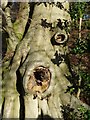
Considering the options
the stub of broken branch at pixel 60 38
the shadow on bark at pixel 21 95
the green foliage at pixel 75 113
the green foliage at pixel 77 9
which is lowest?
the green foliage at pixel 75 113

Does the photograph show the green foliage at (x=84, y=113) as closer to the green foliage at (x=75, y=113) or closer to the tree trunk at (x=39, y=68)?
the green foliage at (x=75, y=113)

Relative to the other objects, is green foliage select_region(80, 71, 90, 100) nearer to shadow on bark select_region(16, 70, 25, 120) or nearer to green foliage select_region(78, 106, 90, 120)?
green foliage select_region(78, 106, 90, 120)

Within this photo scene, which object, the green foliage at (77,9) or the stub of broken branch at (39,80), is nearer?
the stub of broken branch at (39,80)

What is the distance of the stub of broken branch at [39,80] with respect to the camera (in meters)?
6.58

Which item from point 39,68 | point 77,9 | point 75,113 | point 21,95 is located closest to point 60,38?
point 77,9

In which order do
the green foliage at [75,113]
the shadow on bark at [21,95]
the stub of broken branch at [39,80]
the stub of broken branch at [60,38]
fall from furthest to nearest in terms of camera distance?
the stub of broken branch at [60,38] → the shadow on bark at [21,95] → the green foliage at [75,113] → the stub of broken branch at [39,80]

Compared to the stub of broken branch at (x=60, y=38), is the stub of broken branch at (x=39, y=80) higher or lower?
lower

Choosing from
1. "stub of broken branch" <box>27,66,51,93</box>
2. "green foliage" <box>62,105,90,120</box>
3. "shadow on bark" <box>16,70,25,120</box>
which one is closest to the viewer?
"stub of broken branch" <box>27,66,51,93</box>

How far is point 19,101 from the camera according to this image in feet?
23.7

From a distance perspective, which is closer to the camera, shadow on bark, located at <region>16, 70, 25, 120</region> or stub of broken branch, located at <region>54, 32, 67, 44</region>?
shadow on bark, located at <region>16, 70, 25, 120</region>

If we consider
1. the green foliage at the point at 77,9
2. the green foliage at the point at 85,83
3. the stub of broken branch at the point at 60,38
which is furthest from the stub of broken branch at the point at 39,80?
the green foliage at the point at 77,9

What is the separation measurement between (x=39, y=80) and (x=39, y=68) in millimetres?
264

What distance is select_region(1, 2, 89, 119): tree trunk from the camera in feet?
21.8

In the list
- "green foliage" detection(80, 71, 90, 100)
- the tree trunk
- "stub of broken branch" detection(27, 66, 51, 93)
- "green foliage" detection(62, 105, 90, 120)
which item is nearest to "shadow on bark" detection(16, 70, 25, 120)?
the tree trunk
